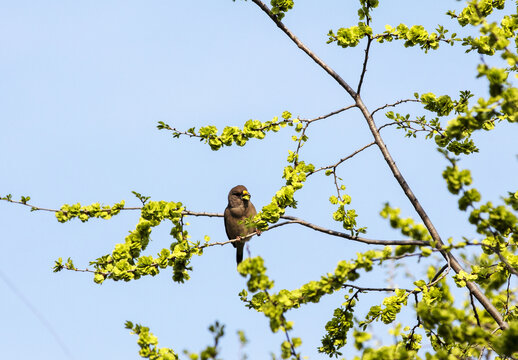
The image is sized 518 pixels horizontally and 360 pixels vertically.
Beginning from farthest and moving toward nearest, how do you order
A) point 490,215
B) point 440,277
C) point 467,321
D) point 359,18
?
1. point 359,18
2. point 440,277
3. point 490,215
4. point 467,321

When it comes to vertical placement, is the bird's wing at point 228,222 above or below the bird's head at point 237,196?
below

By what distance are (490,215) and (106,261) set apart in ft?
11.9

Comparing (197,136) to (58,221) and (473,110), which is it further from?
(473,110)

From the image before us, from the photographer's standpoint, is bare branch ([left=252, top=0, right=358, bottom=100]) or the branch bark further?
bare branch ([left=252, top=0, right=358, bottom=100])

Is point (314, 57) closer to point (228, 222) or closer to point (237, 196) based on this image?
point (237, 196)

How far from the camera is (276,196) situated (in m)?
6.18

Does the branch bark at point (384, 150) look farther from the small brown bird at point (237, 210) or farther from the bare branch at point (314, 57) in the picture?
the small brown bird at point (237, 210)

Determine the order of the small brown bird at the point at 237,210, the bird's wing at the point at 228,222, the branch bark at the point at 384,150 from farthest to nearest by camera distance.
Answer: the bird's wing at the point at 228,222
the small brown bird at the point at 237,210
the branch bark at the point at 384,150

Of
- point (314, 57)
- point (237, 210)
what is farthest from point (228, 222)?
point (314, 57)

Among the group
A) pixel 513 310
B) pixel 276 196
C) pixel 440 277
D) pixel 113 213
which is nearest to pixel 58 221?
pixel 113 213

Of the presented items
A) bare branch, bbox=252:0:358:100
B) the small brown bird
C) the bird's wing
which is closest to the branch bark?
bare branch, bbox=252:0:358:100

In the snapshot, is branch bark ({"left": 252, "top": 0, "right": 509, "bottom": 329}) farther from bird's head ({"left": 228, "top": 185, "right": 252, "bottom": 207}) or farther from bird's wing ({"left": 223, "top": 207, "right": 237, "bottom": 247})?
bird's wing ({"left": 223, "top": 207, "right": 237, "bottom": 247})

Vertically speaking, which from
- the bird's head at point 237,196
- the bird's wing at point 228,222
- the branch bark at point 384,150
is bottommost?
the branch bark at point 384,150

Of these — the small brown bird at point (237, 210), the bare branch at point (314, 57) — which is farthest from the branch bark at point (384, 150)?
the small brown bird at point (237, 210)
